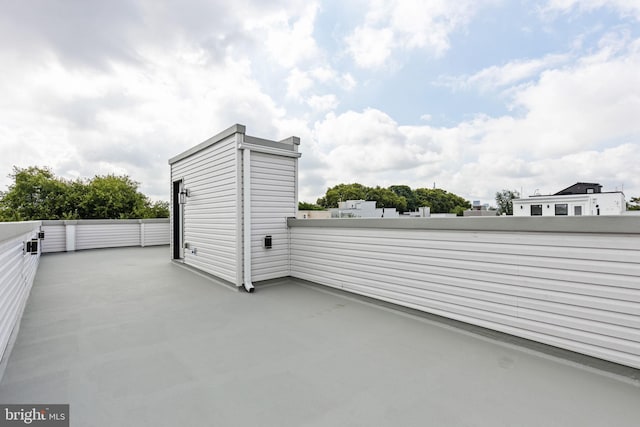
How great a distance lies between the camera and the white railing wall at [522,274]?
2.08 m

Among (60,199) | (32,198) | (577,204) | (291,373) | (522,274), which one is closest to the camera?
(291,373)

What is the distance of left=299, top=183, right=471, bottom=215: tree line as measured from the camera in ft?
170

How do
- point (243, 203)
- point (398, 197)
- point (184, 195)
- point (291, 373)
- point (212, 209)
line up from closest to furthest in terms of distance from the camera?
point (291, 373), point (243, 203), point (212, 209), point (184, 195), point (398, 197)

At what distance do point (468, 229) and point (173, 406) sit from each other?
9.50 feet

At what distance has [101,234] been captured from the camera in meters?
9.99

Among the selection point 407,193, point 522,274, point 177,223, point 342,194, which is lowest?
point 522,274

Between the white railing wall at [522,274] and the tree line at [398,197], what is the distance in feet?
136

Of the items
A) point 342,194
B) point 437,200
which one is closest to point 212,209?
point 342,194

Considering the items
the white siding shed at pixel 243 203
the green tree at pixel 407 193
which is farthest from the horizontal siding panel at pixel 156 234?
the green tree at pixel 407 193

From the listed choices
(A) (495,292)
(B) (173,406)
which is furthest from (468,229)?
(B) (173,406)

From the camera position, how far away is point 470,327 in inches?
112

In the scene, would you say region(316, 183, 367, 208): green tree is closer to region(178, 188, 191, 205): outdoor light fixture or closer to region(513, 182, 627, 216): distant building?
region(513, 182, 627, 216): distant building

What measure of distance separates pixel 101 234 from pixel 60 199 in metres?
6.52

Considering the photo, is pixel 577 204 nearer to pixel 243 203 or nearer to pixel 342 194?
pixel 243 203
